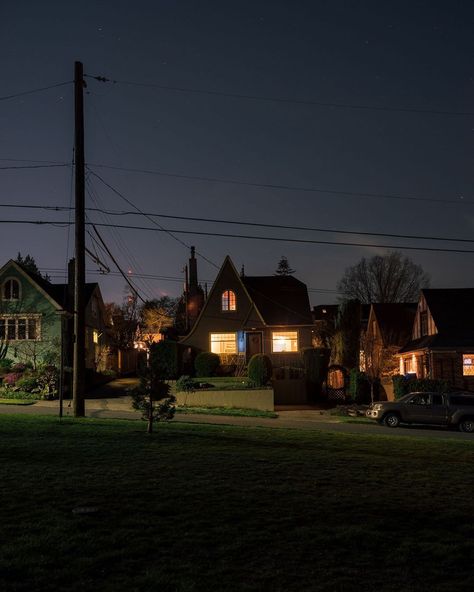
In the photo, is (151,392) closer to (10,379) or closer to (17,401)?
(17,401)

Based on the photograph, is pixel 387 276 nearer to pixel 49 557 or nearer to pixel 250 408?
pixel 250 408

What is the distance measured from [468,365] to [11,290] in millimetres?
28471

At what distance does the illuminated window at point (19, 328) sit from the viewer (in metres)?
40.2

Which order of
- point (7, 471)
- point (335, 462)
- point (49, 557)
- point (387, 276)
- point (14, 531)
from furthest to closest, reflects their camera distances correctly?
1. point (387, 276)
2. point (335, 462)
3. point (7, 471)
4. point (14, 531)
5. point (49, 557)

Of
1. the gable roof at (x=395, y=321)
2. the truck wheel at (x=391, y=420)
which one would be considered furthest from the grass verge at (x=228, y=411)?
the gable roof at (x=395, y=321)

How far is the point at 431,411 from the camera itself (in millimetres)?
24516

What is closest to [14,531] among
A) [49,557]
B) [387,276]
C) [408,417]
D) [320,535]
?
[49,557]

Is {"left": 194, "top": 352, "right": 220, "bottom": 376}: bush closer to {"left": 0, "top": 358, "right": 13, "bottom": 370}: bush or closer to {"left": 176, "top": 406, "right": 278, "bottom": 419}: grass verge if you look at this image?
{"left": 176, "top": 406, "right": 278, "bottom": 419}: grass verge

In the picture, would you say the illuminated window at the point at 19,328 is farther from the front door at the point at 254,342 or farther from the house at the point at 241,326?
the front door at the point at 254,342

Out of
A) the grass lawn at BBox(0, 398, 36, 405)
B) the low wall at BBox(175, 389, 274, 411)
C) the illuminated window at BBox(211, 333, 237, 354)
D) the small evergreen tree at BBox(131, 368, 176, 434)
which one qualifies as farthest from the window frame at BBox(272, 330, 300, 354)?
the small evergreen tree at BBox(131, 368, 176, 434)

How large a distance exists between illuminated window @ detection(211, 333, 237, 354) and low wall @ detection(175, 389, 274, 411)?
11.6 metres

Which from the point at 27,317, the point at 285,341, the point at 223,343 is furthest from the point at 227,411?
the point at 27,317

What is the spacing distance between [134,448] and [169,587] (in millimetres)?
7820

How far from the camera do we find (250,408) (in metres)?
29.8
